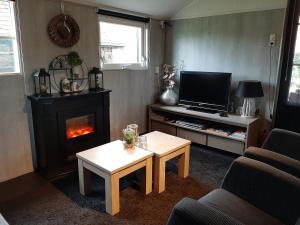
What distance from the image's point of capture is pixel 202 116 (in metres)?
3.28

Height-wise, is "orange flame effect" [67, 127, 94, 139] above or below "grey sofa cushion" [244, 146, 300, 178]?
below

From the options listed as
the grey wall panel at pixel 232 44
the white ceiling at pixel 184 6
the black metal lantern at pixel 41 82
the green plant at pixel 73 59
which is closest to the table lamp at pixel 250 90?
the grey wall panel at pixel 232 44

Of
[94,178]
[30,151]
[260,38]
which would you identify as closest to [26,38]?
[30,151]

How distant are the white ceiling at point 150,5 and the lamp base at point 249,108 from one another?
5.66ft

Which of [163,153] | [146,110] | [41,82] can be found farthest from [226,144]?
[41,82]

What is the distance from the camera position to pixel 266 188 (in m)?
1.57

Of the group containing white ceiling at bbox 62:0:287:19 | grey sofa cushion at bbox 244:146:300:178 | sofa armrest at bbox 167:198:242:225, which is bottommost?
sofa armrest at bbox 167:198:242:225

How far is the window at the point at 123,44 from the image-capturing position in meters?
3.31

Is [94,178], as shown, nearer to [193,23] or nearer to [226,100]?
[226,100]

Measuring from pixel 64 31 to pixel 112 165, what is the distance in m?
1.70

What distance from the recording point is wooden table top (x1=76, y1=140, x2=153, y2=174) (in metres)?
2.04

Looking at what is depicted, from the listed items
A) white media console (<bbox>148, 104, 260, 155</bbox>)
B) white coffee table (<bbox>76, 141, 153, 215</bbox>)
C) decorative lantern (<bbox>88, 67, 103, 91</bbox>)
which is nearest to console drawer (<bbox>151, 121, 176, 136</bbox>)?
white media console (<bbox>148, 104, 260, 155</bbox>)

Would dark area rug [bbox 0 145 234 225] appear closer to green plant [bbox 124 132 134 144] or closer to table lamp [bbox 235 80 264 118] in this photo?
green plant [bbox 124 132 134 144]

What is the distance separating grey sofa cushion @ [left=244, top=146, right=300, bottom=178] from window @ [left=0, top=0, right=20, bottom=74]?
8.01 feet
